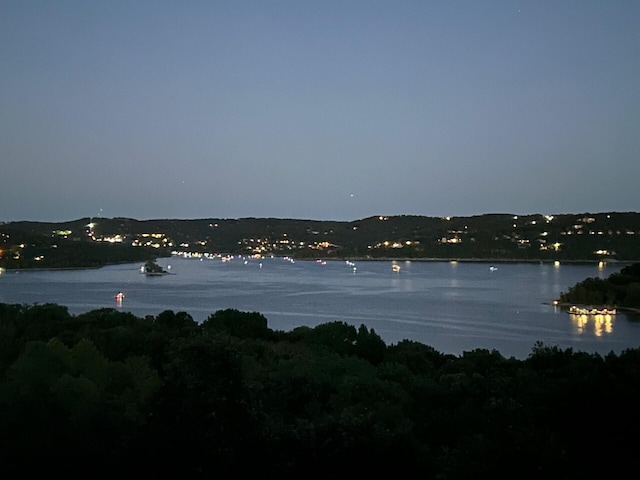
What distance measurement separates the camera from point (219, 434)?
346 cm

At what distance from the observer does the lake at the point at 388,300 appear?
23.5 m

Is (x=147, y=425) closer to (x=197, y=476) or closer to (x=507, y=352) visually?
(x=197, y=476)

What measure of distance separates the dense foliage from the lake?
135 centimetres

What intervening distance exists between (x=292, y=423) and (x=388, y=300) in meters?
29.6

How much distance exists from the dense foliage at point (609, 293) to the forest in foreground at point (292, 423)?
84.2 ft

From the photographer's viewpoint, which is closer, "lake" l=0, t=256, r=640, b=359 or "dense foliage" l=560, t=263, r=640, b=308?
"lake" l=0, t=256, r=640, b=359

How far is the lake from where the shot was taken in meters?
23.5

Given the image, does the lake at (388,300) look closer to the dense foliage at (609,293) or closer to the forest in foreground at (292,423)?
the dense foliage at (609,293)

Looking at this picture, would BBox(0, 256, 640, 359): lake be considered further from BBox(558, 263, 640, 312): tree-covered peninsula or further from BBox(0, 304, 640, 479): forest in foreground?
BBox(0, 304, 640, 479): forest in foreground

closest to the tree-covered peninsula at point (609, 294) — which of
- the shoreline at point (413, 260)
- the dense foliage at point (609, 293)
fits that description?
the dense foliage at point (609, 293)

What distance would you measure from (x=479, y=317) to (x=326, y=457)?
82.8ft

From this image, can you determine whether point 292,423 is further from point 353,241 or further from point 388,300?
point 353,241

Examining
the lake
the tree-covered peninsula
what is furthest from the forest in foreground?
the tree-covered peninsula

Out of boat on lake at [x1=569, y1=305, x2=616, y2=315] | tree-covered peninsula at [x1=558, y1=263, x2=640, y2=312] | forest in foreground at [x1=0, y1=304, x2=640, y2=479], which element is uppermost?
forest in foreground at [x1=0, y1=304, x2=640, y2=479]
